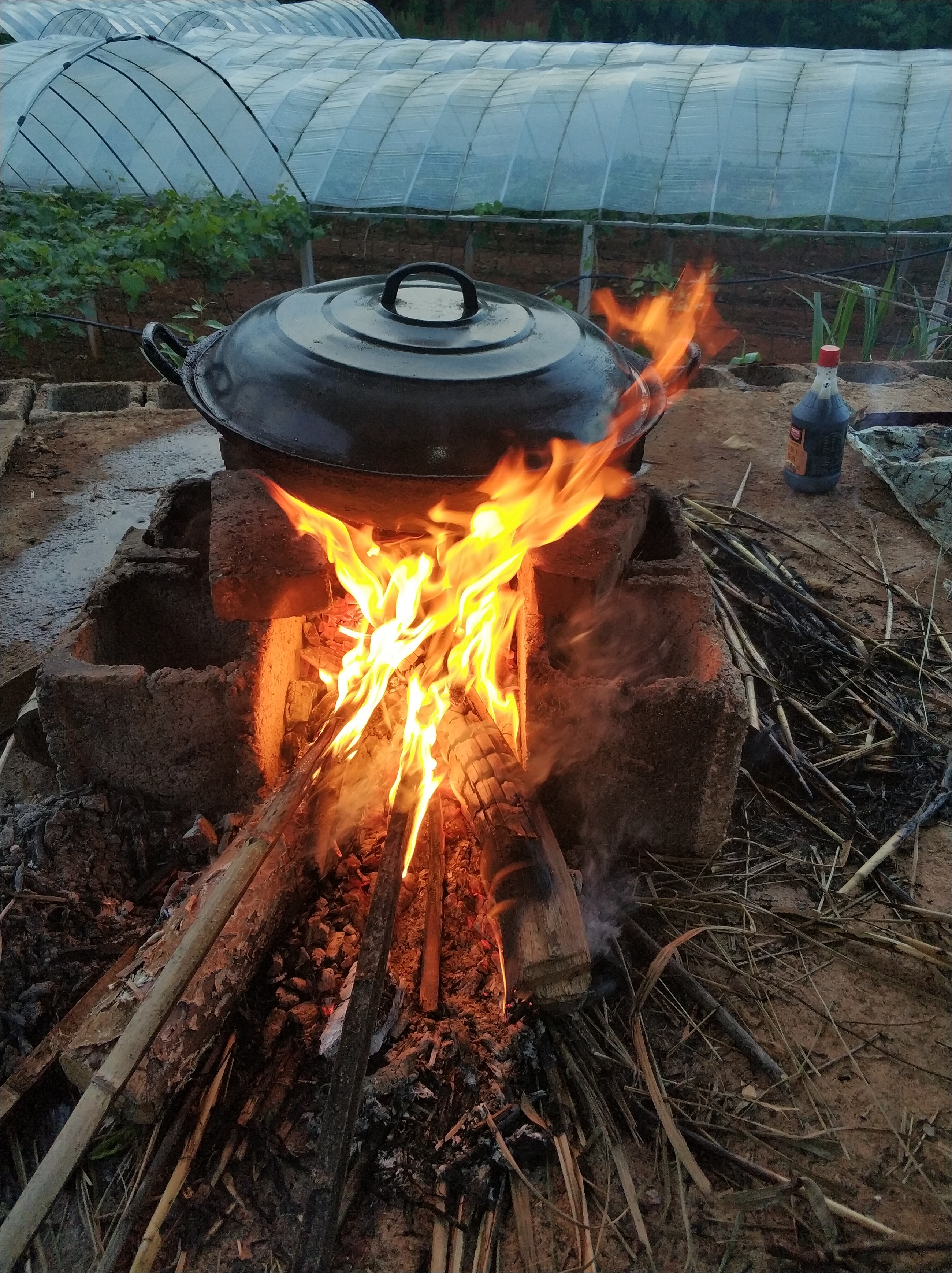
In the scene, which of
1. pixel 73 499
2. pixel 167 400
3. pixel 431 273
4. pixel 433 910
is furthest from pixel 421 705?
pixel 167 400

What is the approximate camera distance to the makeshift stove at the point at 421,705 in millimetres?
2037

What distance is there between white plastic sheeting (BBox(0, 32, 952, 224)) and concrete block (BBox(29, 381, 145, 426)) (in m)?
3.71

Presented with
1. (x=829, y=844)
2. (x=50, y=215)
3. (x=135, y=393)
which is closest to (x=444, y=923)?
(x=829, y=844)

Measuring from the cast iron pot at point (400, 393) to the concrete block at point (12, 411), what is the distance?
215cm

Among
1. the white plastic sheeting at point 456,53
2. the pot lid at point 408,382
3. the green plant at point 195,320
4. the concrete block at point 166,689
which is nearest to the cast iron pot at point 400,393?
the pot lid at point 408,382

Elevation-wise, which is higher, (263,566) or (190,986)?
(263,566)

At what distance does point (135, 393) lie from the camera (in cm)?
514

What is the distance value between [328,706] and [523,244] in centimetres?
852

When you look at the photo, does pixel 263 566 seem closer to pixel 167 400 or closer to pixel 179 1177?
pixel 179 1177

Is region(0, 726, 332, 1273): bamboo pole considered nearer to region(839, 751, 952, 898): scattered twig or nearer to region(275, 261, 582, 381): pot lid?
region(275, 261, 582, 381): pot lid

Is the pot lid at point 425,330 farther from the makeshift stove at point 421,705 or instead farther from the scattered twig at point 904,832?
the scattered twig at point 904,832

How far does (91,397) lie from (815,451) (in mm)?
4203

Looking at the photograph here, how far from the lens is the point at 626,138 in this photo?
8.34 m

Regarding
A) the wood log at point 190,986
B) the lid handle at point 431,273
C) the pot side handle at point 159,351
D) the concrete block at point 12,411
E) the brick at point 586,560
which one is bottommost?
the concrete block at point 12,411
